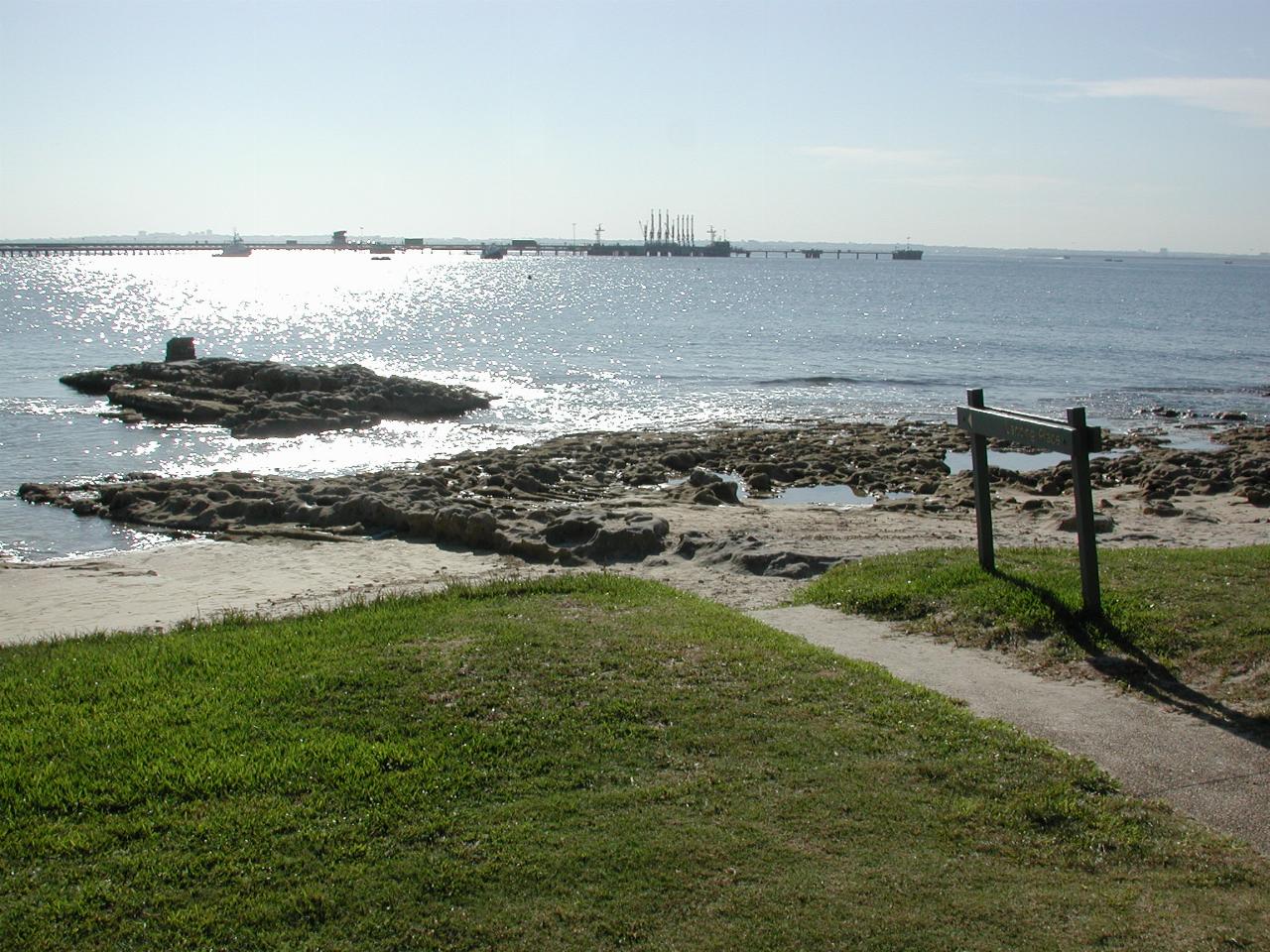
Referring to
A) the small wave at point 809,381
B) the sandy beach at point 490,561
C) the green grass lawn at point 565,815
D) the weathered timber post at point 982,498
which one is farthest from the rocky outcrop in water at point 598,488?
the small wave at point 809,381

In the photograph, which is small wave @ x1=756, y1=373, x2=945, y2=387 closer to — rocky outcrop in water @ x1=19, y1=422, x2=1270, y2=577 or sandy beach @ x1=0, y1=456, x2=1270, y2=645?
rocky outcrop in water @ x1=19, y1=422, x2=1270, y2=577

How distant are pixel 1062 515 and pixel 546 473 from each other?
9777 millimetres

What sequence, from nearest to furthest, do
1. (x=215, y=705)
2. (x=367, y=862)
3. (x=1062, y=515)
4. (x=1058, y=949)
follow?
1. (x=1058, y=949)
2. (x=367, y=862)
3. (x=215, y=705)
4. (x=1062, y=515)

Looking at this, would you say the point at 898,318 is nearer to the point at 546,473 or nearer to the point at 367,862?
the point at 546,473

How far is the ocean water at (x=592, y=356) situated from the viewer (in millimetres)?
29000

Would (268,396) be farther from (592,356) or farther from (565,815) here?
(565,815)

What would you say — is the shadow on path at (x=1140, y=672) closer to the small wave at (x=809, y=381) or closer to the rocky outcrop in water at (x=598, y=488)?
the rocky outcrop in water at (x=598, y=488)

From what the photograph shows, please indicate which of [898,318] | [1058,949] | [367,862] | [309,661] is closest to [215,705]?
[309,661]

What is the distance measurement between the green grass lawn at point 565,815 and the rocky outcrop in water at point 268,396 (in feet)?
78.3

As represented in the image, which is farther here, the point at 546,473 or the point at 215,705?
the point at 546,473

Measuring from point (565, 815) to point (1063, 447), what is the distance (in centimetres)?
552

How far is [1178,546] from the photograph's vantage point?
49.0 ft

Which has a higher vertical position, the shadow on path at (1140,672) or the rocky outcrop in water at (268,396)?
the rocky outcrop in water at (268,396)

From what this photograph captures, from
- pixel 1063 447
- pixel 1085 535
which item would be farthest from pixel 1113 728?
pixel 1063 447
